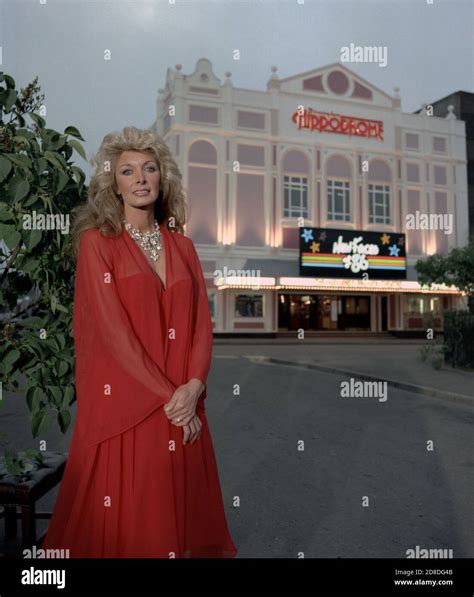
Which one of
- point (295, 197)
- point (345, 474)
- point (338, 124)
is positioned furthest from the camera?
point (338, 124)

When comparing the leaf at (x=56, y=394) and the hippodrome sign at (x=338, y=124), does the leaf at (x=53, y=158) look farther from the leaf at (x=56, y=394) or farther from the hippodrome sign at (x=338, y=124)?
the hippodrome sign at (x=338, y=124)

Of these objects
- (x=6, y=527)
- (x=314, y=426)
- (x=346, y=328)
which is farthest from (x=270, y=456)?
(x=346, y=328)

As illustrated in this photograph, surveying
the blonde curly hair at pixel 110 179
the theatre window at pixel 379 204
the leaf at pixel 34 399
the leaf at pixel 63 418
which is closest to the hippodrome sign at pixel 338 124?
the theatre window at pixel 379 204

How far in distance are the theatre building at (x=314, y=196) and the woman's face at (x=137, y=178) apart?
25755mm

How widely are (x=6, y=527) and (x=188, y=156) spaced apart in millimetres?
26986

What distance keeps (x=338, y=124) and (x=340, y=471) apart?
29702mm

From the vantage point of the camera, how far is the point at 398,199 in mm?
32781

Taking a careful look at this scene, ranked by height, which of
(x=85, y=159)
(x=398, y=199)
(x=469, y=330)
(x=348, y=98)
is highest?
(x=348, y=98)

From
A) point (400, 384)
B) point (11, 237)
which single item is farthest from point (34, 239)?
point (400, 384)

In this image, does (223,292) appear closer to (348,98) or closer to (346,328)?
(346,328)

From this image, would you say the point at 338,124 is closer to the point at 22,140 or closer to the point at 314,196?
the point at 314,196

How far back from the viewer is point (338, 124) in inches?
1240

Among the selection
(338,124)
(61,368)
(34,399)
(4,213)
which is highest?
(338,124)
